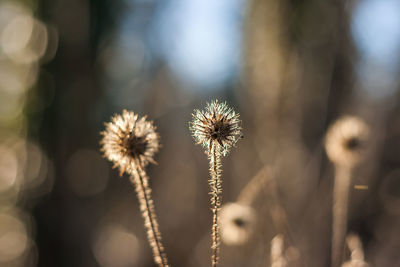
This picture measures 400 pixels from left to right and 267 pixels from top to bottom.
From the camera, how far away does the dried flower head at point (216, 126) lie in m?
0.83

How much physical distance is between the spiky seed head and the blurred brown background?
1.20m

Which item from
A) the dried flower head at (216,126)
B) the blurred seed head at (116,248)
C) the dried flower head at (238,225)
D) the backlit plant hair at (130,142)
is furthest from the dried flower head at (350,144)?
the blurred seed head at (116,248)

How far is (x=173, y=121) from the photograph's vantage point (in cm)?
646

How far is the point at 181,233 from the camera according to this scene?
4102 millimetres

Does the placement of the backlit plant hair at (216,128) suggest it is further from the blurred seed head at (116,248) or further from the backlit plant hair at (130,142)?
the blurred seed head at (116,248)

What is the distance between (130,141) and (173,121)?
18.1ft

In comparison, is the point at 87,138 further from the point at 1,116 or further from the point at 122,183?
the point at 1,116

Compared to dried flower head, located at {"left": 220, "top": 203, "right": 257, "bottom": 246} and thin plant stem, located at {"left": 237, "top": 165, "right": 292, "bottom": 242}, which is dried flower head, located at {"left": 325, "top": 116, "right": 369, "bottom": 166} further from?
dried flower head, located at {"left": 220, "top": 203, "right": 257, "bottom": 246}

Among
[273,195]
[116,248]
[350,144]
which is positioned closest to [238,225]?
[273,195]

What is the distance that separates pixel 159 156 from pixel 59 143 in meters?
1.84

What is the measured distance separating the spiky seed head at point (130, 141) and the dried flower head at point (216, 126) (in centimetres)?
18

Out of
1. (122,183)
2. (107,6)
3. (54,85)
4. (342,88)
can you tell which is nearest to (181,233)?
(122,183)

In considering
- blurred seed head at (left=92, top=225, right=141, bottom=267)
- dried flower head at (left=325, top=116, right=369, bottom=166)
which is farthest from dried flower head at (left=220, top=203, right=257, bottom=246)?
blurred seed head at (left=92, top=225, right=141, bottom=267)

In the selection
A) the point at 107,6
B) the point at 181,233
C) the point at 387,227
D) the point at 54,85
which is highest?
the point at 107,6
